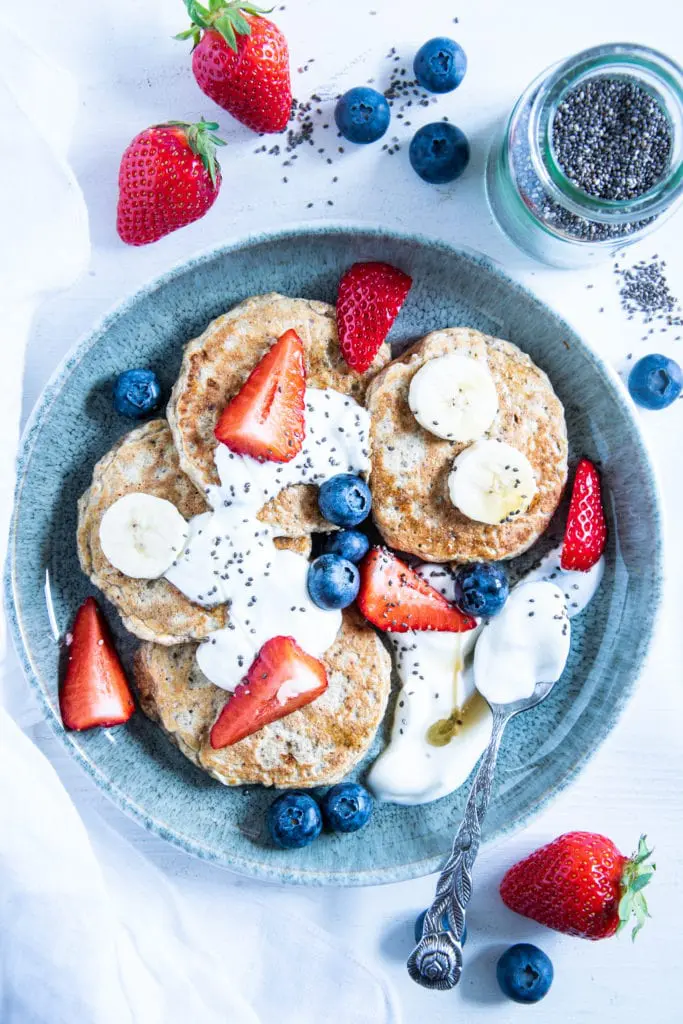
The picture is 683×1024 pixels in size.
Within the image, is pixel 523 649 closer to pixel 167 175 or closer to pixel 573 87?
pixel 573 87

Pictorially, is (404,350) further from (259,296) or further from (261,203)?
(261,203)

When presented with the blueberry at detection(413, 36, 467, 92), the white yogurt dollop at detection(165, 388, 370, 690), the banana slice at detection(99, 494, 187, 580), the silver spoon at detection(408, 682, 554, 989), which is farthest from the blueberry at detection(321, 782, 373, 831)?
the blueberry at detection(413, 36, 467, 92)

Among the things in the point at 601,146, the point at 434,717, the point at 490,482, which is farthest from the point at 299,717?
the point at 601,146

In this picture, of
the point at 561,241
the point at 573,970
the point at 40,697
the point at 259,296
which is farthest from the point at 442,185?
the point at 573,970

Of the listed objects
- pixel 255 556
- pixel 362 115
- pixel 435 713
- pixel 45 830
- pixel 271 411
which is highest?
pixel 362 115

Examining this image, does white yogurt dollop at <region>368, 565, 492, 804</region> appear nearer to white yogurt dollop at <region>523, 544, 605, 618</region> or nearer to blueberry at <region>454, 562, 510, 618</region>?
blueberry at <region>454, 562, 510, 618</region>

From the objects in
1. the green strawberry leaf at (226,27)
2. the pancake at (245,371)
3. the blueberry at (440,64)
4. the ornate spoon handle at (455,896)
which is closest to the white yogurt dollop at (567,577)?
the ornate spoon handle at (455,896)

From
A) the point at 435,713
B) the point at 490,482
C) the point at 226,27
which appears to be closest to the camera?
the point at 226,27
